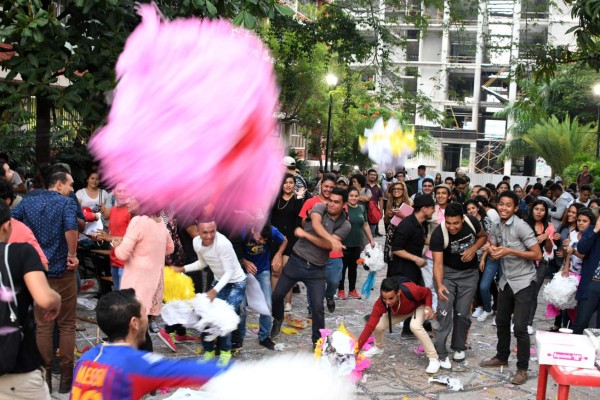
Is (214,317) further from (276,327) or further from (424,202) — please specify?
(424,202)

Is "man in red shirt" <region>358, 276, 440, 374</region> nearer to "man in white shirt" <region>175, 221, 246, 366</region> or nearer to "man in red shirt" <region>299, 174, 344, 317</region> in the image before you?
"man in white shirt" <region>175, 221, 246, 366</region>

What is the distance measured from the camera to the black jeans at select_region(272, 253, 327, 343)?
621 centimetres

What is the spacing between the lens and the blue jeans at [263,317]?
637cm

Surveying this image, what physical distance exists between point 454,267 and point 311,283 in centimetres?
125

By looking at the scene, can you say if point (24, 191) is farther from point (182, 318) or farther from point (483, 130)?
point (483, 130)

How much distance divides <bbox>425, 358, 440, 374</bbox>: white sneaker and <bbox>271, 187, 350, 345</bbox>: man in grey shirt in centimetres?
97

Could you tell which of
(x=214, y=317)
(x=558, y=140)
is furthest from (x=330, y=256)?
(x=558, y=140)

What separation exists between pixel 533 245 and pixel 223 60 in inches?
142

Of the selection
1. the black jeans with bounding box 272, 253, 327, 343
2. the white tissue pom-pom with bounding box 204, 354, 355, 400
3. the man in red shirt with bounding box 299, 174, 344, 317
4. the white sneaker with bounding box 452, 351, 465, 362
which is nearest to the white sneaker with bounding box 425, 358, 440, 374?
the white sneaker with bounding box 452, 351, 465, 362

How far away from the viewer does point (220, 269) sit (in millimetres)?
5785

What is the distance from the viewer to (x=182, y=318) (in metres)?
5.39

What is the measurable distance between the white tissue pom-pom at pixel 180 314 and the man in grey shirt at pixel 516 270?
2474mm

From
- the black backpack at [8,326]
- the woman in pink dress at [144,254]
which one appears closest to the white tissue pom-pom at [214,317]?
the woman in pink dress at [144,254]

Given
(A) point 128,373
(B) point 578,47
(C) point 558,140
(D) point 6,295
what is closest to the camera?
(A) point 128,373
